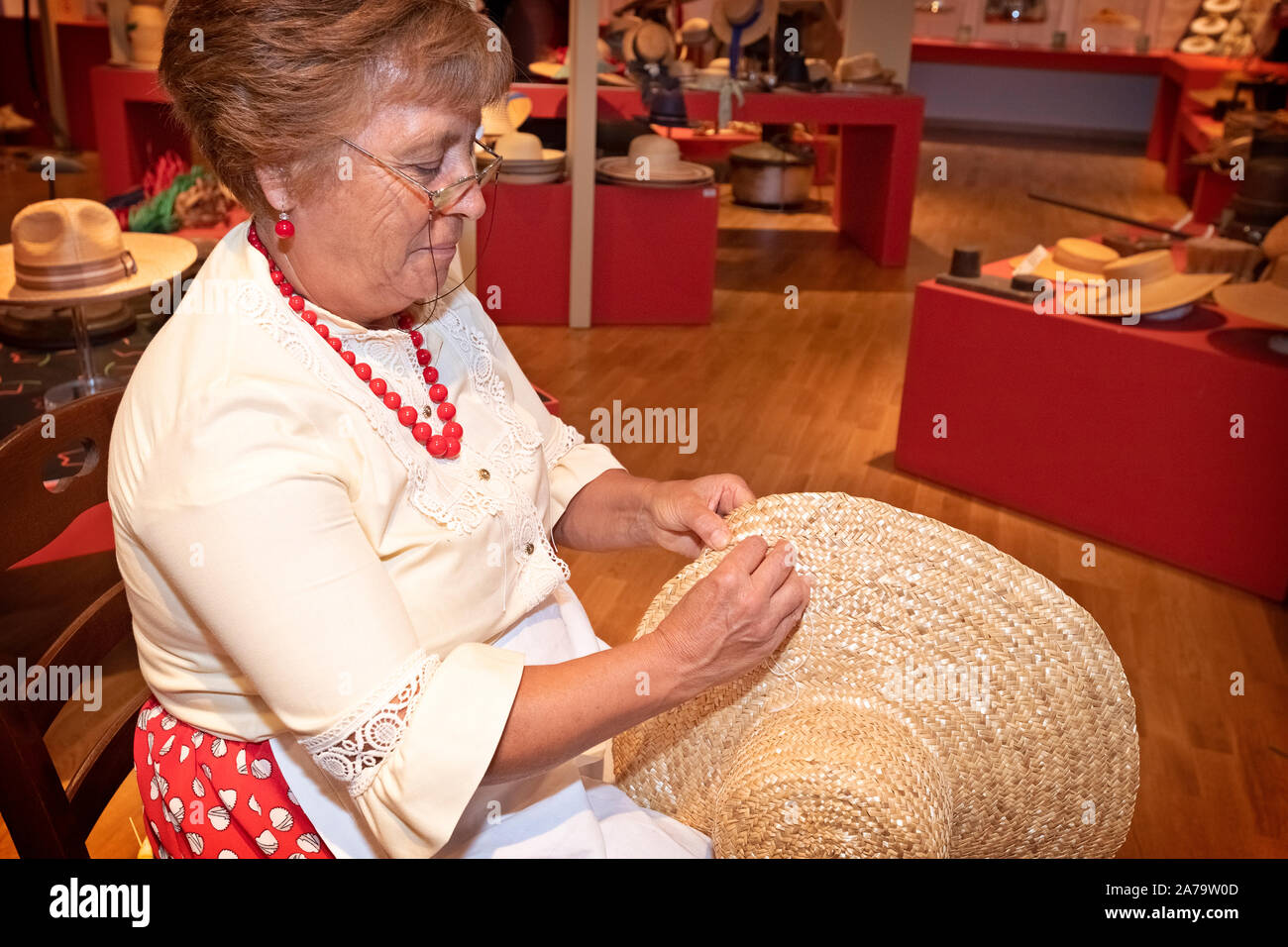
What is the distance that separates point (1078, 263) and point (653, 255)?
6.54 feet

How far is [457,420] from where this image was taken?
1.23 meters

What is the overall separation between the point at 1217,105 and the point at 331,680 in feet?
26.9

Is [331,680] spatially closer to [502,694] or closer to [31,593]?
[502,694]

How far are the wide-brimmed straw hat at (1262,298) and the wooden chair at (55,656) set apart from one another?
258 centimetres

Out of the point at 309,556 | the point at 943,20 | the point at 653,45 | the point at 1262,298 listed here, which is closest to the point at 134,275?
the point at 309,556

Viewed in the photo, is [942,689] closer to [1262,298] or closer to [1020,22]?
[1262,298]

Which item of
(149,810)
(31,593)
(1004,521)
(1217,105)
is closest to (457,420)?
(149,810)

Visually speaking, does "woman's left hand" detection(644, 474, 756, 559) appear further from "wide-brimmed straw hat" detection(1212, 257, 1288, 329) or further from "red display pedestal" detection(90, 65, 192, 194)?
"red display pedestal" detection(90, 65, 192, 194)

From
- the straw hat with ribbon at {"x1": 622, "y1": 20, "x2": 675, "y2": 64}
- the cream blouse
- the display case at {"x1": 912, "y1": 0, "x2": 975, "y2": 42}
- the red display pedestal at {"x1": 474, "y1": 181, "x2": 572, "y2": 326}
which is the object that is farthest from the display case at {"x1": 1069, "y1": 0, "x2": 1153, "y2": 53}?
the cream blouse

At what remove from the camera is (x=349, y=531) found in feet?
3.16

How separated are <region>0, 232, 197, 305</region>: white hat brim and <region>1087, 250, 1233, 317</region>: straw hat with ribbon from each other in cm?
249

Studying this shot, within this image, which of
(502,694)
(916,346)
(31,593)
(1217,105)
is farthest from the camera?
(1217,105)

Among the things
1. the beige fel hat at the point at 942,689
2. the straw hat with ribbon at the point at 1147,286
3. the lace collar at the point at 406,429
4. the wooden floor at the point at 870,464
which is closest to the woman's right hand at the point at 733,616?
the beige fel hat at the point at 942,689

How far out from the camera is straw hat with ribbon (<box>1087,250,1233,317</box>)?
9.96 ft
